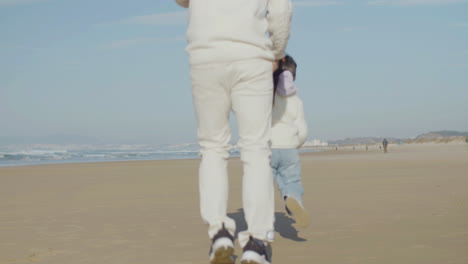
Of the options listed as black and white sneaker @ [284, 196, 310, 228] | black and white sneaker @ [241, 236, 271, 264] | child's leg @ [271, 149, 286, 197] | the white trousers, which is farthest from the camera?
child's leg @ [271, 149, 286, 197]

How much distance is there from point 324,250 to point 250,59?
1530 mm

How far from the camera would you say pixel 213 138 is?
3570 mm

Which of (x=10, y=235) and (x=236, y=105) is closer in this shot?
(x=236, y=105)

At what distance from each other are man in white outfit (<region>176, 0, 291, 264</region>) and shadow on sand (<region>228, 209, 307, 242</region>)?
4.14 feet

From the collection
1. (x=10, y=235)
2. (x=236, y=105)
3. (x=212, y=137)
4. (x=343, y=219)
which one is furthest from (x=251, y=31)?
(x=10, y=235)

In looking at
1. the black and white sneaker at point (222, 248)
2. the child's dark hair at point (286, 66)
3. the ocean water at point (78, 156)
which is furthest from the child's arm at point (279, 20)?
the ocean water at point (78, 156)

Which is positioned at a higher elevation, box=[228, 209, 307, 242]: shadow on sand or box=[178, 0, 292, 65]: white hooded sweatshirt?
box=[178, 0, 292, 65]: white hooded sweatshirt

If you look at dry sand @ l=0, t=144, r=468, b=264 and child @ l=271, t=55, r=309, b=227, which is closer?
dry sand @ l=0, t=144, r=468, b=264

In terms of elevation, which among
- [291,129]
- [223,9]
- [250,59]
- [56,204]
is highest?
[223,9]

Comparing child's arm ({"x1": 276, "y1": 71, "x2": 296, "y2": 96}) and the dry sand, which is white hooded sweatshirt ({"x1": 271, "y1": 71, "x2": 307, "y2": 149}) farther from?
the dry sand

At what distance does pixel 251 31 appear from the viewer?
11.2ft

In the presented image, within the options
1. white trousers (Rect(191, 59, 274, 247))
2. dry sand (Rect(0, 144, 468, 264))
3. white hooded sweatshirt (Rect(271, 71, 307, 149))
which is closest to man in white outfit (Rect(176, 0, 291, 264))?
white trousers (Rect(191, 59, 274, 247))

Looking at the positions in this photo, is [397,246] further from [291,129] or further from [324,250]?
[291,129]

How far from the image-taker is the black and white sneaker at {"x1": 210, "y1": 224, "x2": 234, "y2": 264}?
3.30 metres
